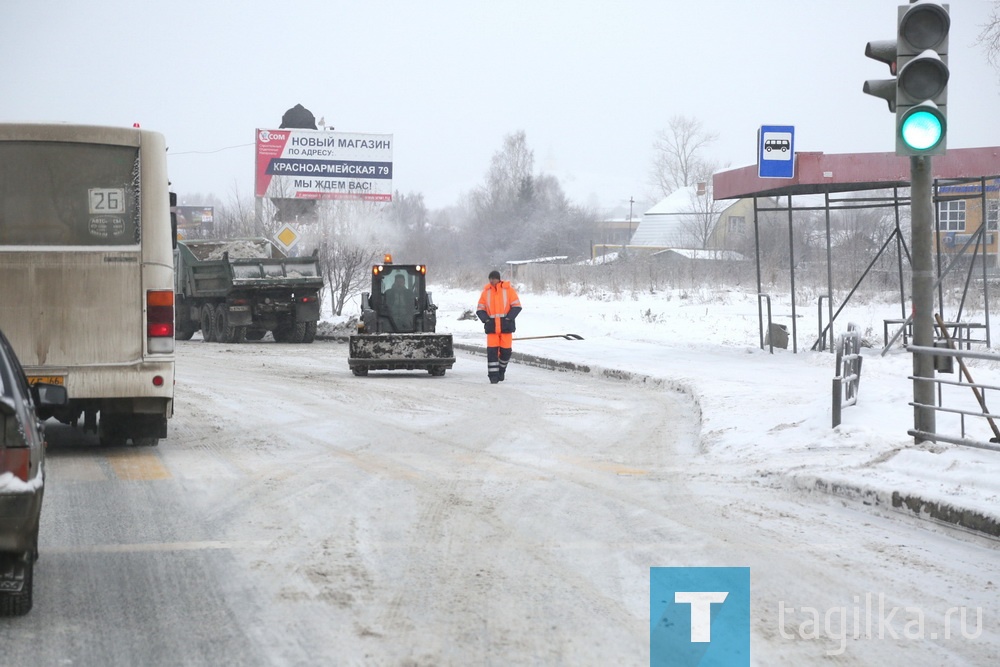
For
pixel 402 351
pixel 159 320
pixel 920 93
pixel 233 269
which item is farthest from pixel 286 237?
pixel 920 93

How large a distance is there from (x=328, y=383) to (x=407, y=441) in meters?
6.55

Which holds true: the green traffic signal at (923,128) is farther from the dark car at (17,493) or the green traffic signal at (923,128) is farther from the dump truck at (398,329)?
the dump truck at (398,329)

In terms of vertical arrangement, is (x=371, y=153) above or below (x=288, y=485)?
above

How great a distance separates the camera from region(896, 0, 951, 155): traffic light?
8586 mm

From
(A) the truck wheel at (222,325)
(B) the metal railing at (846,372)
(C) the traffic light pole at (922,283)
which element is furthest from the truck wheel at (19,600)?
(A) the truck wheel at (222,325)

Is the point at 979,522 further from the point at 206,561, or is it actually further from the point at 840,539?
the point at 206,561

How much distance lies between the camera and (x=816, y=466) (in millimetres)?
8977

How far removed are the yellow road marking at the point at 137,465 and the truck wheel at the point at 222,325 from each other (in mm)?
18492

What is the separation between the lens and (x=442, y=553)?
638 cm

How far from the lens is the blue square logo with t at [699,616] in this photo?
183 inches

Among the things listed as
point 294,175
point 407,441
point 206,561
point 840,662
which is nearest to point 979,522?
point 840,662

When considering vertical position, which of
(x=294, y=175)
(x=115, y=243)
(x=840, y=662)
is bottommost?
(x=840, y=662)

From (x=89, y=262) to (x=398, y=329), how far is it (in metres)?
11.5

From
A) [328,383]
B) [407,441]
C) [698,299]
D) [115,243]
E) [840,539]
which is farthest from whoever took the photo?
[698,299]
